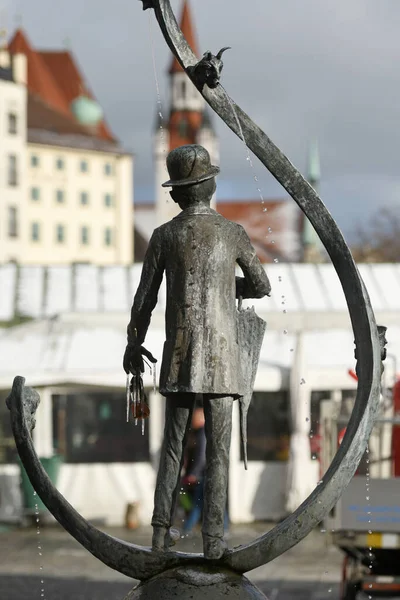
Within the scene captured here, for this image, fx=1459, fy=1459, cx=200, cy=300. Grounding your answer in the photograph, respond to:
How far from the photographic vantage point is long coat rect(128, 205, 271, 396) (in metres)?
7.20

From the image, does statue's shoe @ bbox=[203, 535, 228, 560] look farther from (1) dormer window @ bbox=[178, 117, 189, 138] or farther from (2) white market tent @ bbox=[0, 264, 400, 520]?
(1) dormer window @ bbox=[178, 117, 189, 138]

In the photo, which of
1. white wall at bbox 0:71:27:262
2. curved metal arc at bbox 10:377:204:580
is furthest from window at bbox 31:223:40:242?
curved metal arc at bbox 10:377:204:580

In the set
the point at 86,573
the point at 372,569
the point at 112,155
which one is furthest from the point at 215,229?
the point at 112,155

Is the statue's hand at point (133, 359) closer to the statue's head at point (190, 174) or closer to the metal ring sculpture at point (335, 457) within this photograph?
the metal ring sculpture at point (335, 457)

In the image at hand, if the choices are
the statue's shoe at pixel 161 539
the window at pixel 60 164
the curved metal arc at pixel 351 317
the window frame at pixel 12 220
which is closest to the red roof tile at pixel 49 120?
the window at pixel 60 164

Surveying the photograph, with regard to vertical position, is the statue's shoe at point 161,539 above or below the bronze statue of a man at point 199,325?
below

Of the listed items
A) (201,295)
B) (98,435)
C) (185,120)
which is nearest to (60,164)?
(185,120)

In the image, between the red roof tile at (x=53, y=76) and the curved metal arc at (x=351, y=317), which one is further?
the red roof tile at (x=53, y=76)

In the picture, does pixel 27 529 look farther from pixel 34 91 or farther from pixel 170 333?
pixel 34 91

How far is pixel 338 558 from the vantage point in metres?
17.5

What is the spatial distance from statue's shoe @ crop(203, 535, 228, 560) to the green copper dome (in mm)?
98932

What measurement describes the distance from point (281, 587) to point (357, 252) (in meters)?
53.3

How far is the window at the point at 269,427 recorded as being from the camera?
68.1ft

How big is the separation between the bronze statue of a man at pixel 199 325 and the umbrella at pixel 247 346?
8cm
